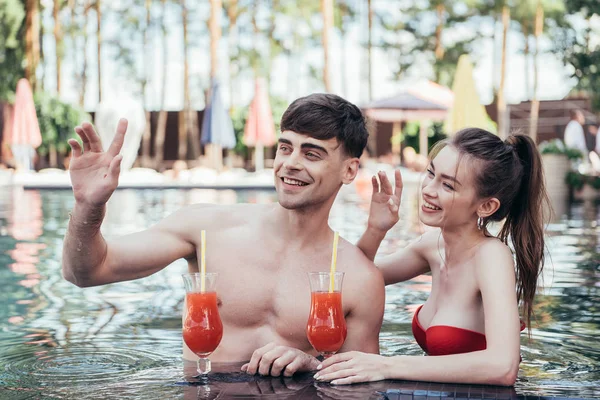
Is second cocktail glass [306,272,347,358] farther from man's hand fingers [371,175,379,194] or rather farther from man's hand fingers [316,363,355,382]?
man's hand fingers [371,175,379,194]

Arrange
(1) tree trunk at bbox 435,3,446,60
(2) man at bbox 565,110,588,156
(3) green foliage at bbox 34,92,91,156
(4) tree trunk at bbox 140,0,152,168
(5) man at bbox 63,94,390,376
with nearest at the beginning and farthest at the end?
(5) man at bbox 63,94,390,376
(2) man at bbox 565,110,588,156
(3) green foliage at bbox 34,92,91,156
(1) tree trunk at bbox 435,3,446,60
(4) tree trunk at bbox 140,0,152,168

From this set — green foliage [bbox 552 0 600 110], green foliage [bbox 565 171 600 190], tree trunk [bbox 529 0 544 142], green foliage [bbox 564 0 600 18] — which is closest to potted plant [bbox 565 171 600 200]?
green foliage [bbox 565 171 600 190]

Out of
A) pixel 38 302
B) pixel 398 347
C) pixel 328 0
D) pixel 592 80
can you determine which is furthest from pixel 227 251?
pixel 328 0

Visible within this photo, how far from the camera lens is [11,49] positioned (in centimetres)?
2948

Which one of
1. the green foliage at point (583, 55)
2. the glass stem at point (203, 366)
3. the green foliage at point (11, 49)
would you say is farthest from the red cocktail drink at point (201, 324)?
the green foliage at point (11, 49)

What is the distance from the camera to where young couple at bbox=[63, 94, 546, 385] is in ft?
9.83

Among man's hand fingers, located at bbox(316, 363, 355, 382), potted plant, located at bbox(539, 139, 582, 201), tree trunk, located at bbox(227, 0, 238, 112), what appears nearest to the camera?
man's hand fingers, located at bbox(316, 363, 355, 382)

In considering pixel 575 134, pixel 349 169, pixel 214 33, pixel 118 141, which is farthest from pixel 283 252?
pixel 214 33

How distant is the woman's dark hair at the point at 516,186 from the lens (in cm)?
326

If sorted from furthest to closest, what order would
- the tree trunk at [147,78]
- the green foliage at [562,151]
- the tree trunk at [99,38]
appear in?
the tree trunk at [147,78] → the tree trunk at [99,38] → the green foliage at [562,151]

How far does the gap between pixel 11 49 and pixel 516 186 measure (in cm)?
2841

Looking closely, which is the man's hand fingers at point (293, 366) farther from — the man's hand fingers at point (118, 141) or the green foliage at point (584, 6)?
the green foliage at point (584, 6)

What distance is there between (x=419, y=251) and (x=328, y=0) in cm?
2167

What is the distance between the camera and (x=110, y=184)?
2.65 meters
